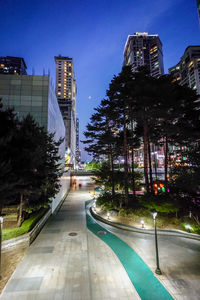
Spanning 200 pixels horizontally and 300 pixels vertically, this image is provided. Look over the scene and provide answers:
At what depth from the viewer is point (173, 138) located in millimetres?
19609

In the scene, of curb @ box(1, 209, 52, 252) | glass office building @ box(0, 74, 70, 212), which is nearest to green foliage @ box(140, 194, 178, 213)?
curb @ box(1, 209, 52, 252)

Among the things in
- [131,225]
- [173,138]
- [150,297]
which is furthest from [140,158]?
[150,297]

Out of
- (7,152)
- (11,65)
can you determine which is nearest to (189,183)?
(7,152)

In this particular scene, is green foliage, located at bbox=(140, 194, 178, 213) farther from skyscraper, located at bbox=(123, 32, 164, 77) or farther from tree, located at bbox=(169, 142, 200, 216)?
skyscraper, located at bbox=(123, 32, 164, 77)

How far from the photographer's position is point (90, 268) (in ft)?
23.9

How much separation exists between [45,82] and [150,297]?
20.8m

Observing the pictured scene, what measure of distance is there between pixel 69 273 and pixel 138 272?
11.9ft

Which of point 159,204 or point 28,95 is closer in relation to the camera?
point 159,204

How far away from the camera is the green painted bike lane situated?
593 centimetres

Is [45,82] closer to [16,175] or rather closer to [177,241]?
[16,175]

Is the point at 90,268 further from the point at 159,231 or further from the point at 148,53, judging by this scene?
the point at 148,53

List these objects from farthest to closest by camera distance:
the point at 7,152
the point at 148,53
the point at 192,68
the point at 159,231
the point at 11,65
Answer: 1. the point at 148,53
2. the point at 11,65
3. the point at 192,68
4. the point at 159,231
5. the point at 7,152

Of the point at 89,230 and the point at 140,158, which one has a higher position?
the point at 140,158

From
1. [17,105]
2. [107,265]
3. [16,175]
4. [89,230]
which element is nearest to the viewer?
[16,175]
